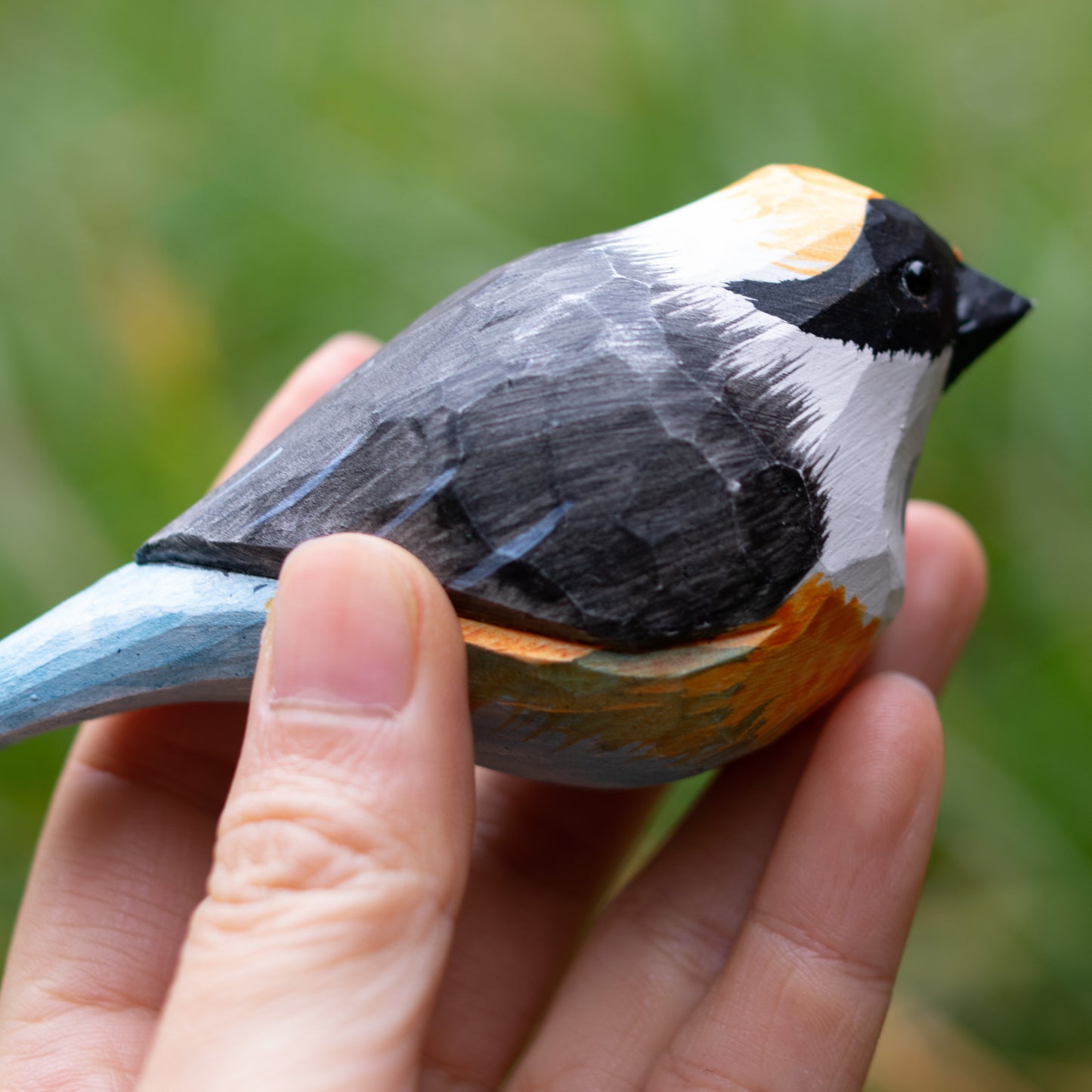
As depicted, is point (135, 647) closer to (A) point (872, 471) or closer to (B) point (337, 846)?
(B) point (337, 846)

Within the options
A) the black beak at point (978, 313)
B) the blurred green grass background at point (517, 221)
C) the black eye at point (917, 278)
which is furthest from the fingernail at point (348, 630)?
the blurred green grass background at point (517, 221)

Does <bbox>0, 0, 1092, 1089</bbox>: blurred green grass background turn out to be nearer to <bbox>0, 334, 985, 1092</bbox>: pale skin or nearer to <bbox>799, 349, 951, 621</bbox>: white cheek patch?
<bbox>0, 334, 985, 1092</bbox>: pale skin

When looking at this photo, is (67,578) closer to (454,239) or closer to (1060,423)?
(454,239)

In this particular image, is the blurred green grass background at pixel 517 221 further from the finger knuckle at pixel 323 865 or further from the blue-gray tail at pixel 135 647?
the finger knuckle at pixel 323 865

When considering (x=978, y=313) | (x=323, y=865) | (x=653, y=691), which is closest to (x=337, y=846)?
(x=323, y=865)

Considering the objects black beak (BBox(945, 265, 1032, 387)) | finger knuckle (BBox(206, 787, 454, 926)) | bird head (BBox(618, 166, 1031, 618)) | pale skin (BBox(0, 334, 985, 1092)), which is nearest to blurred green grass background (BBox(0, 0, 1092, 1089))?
pale skin (BBox(0, 334, 985, 1092))

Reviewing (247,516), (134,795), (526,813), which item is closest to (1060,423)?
(526,813)
